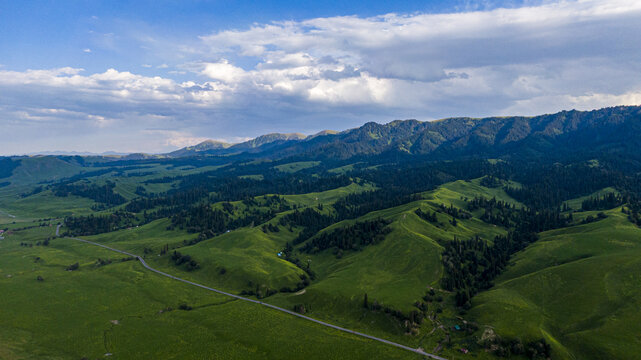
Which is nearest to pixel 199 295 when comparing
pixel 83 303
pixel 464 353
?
pixel 83 303

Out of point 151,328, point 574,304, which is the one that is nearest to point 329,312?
point 151,328

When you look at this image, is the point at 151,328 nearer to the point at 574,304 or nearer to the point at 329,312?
the point at 329,312

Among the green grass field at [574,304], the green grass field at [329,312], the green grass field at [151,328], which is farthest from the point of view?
the green grass field at [151,328]

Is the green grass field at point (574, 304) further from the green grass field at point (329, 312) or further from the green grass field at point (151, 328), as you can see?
the green grass field at point (151, 328)

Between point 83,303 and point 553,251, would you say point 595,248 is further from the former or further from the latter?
point 83,303

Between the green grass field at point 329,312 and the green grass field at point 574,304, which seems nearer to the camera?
the green grass field at point 574,304

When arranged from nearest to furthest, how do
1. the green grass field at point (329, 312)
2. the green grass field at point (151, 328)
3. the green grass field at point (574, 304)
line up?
the green grass field at point (574, 304), the green grass field at point (329, 312), the green grass field at point (151, 328)

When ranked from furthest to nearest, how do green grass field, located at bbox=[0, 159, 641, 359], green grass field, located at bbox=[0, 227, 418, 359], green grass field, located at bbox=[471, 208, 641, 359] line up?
green grass field, located at bbox=[0, 227, 418, 359]
green grass field, located at bbox=[0, 159, 641, 359]
green grass field, located at bbox=[471, 208, 641, 359]

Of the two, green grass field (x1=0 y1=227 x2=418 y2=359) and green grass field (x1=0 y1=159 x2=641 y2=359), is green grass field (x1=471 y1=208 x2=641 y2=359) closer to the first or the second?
green grass field (x1=0 y1=159 x2=641 y2=359)

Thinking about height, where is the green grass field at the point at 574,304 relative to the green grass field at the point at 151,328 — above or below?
above

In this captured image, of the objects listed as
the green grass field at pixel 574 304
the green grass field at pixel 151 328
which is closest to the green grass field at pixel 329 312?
the green grass field at pixel 574 304

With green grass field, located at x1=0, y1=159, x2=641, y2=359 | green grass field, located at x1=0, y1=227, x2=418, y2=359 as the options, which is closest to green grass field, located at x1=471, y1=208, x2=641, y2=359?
green grass field, located at x1=0, y1=159, x2=641, y2=359
